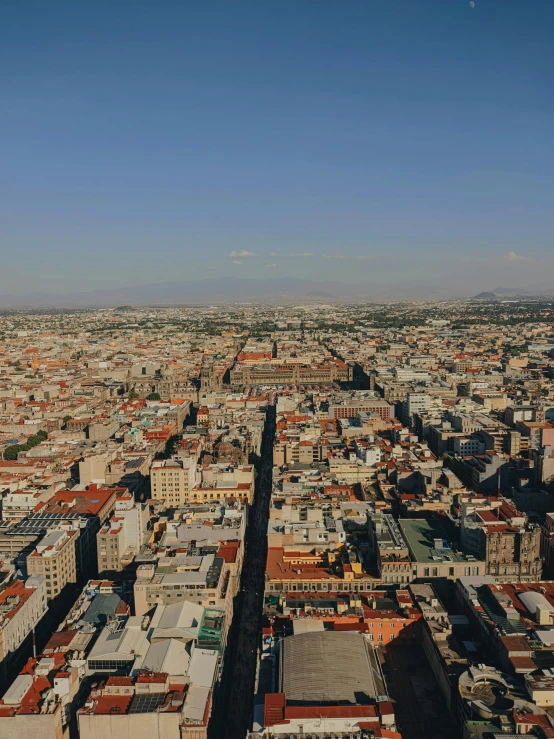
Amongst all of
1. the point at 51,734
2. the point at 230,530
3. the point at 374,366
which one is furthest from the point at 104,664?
the point at 374,366

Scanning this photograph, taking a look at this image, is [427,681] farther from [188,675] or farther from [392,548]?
[188,675]

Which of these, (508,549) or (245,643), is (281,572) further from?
(508,549)

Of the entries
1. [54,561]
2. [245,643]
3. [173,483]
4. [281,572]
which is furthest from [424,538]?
[54,561]

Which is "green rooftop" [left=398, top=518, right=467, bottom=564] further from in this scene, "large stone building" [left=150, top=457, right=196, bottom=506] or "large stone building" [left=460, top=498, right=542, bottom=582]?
"large stone building" [left=150, top=457, right=196, bottom=506]

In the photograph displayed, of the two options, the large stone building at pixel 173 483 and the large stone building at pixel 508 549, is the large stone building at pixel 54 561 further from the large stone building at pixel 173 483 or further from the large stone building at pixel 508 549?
the large stone building at pixel 508 549

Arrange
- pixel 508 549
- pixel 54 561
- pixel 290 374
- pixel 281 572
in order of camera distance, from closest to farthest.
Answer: pixel 54 561, pixel 281 572, pixel 508 549, pixel 290 374

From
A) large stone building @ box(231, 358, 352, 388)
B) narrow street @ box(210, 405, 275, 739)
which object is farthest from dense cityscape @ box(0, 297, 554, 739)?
large stone building @ box(231, 358, 352, 388)

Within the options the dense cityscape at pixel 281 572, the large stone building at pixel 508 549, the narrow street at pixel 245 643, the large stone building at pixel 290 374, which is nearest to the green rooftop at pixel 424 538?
the dense cityscape at pixel 281 572
